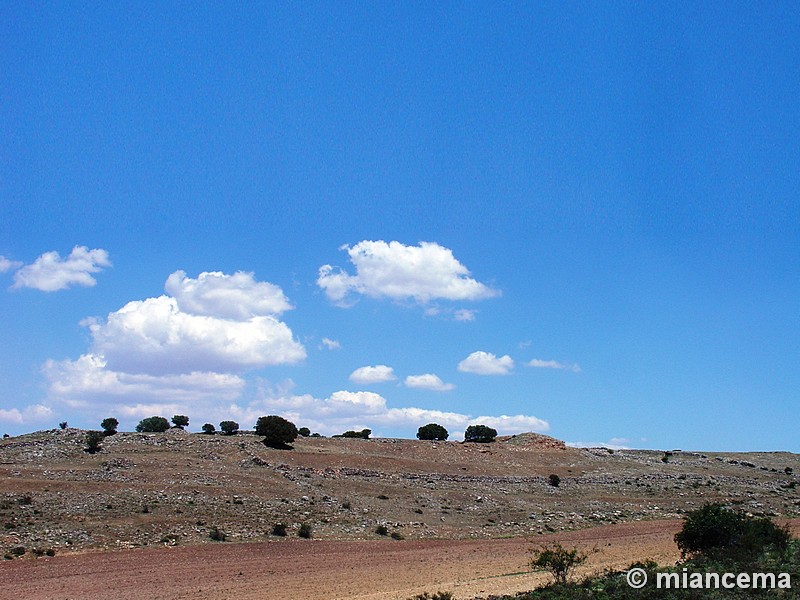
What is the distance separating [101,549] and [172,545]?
12.4ft

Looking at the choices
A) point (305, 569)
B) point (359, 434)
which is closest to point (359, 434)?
point (359, 434)

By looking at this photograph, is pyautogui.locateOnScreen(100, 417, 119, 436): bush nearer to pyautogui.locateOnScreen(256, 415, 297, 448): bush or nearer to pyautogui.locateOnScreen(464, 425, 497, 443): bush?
pyautogui.locateOnScreen(256, 415, 297, 448): bush

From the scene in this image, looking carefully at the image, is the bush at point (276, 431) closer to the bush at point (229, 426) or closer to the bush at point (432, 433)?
the bush at point (229, 426)

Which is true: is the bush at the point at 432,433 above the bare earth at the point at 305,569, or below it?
above

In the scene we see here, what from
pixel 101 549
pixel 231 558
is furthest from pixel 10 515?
pixel 231 558

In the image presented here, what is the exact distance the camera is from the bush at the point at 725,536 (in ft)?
80.1

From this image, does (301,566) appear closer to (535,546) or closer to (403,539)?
(403,539)

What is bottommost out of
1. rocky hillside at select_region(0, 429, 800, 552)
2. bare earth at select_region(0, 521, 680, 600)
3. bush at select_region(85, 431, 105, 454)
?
bare earth at select_region(0, 521, 680, 600)

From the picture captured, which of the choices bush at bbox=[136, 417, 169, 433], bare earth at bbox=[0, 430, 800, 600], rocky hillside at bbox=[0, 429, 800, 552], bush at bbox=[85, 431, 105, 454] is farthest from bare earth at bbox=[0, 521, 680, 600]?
bush at bbox=[136, 417, 169, 433]

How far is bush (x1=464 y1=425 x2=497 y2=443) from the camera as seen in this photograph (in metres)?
97.2

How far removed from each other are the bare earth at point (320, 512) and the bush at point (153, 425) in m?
11.5

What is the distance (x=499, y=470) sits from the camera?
245 feet

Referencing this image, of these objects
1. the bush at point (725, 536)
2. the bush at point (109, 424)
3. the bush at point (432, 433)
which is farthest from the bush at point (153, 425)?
the bush at point (725, 536)

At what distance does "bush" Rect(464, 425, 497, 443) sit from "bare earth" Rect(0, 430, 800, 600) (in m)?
11.7
